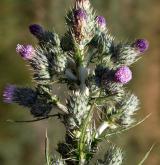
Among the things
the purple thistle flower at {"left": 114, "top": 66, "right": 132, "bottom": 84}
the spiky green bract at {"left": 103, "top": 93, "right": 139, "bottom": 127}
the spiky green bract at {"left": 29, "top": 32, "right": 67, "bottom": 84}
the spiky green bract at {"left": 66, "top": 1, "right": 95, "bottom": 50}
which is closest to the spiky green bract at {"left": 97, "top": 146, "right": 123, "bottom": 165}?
the spiky green bract at {"left": 103, "top": 93, "right": 139, "bottom": 127}

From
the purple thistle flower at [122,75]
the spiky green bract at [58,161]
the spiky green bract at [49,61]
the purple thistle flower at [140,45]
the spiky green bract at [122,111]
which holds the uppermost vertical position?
the purple thistle flower at [140,45]

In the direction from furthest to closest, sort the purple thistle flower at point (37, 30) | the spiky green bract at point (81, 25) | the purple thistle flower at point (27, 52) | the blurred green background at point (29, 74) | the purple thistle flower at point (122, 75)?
the blurred green background at point (29, 74) < the purple thistle flower at point (37, 30) < the purple thistle flower at point (27, 52) < the spiky green bract at point (81, 25) < the purple thistle flower at point (122, 75)

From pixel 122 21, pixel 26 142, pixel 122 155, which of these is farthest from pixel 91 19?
pixel 122 21

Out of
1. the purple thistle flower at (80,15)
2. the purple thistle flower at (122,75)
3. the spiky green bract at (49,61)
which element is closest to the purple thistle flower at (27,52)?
the spiky green bract at (49,61)

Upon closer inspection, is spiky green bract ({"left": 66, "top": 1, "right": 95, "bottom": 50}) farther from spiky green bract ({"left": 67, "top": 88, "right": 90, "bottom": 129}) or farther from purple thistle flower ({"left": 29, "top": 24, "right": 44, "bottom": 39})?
spiky green bract ({"left": 67, "top": 88, "right": 90, "bottom": 129})

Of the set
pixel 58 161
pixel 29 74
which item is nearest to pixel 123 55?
pixel 58 161

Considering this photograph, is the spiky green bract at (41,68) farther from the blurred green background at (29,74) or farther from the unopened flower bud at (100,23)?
the blurred green background at (29,74)

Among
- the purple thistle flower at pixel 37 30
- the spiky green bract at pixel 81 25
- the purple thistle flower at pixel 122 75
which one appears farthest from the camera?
the purple thistle flower at pixel 37 30
